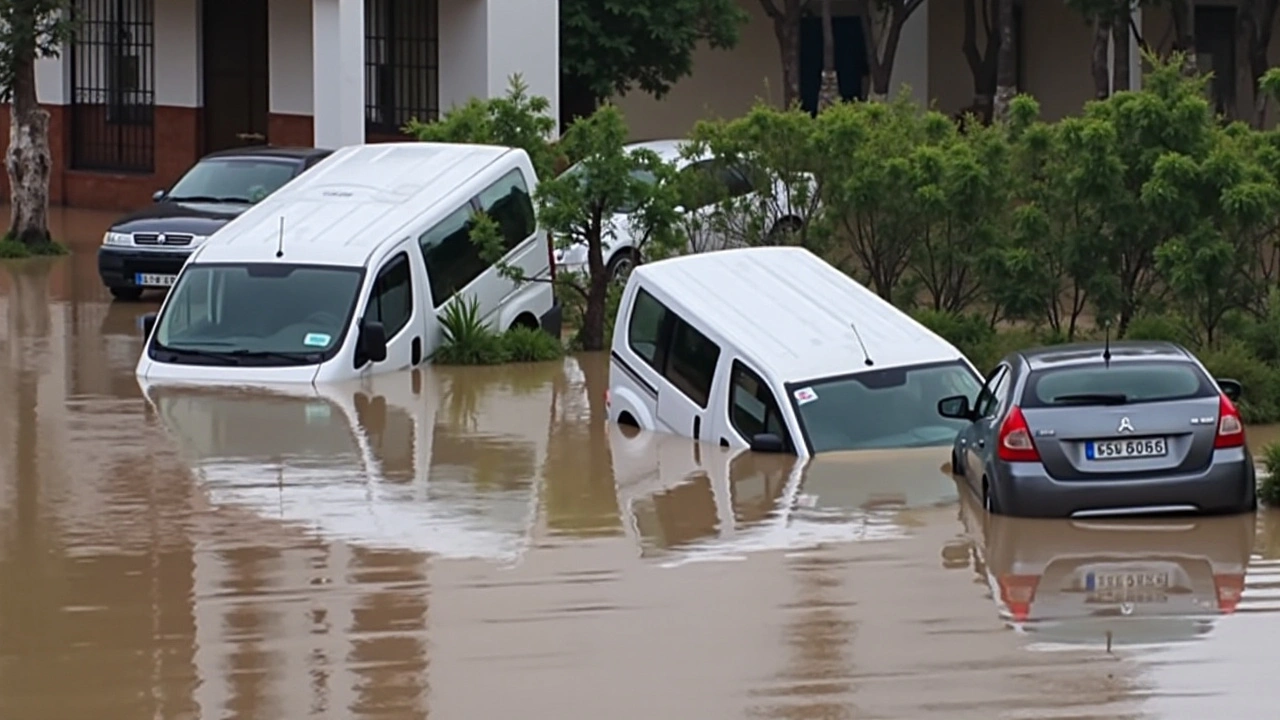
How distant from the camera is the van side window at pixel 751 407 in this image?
53.6 feet

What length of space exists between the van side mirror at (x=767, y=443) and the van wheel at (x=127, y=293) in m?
12.0

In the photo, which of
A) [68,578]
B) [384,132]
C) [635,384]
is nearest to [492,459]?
[635,384]

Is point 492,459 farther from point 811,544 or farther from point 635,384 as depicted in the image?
point 811,544

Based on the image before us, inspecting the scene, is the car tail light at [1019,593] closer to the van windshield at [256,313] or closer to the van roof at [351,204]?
the van windshield at [256,313]

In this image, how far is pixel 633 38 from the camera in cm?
3600

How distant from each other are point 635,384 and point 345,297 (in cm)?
336

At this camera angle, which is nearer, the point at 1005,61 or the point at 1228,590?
the point at 1228,590

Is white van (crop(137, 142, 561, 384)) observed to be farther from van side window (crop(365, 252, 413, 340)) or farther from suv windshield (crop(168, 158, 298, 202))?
suv windshield (crop(168, 158, 298, 202))

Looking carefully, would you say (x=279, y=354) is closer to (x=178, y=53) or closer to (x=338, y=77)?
(x=338, y=77)

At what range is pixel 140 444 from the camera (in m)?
16.9

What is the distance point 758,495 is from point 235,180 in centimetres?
1453

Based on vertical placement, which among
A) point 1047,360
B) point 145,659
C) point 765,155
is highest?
point 765,155

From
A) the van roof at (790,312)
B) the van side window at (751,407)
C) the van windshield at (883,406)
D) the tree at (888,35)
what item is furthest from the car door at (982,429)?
the tree at (888,35)

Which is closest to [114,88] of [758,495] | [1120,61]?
[1120,61]
